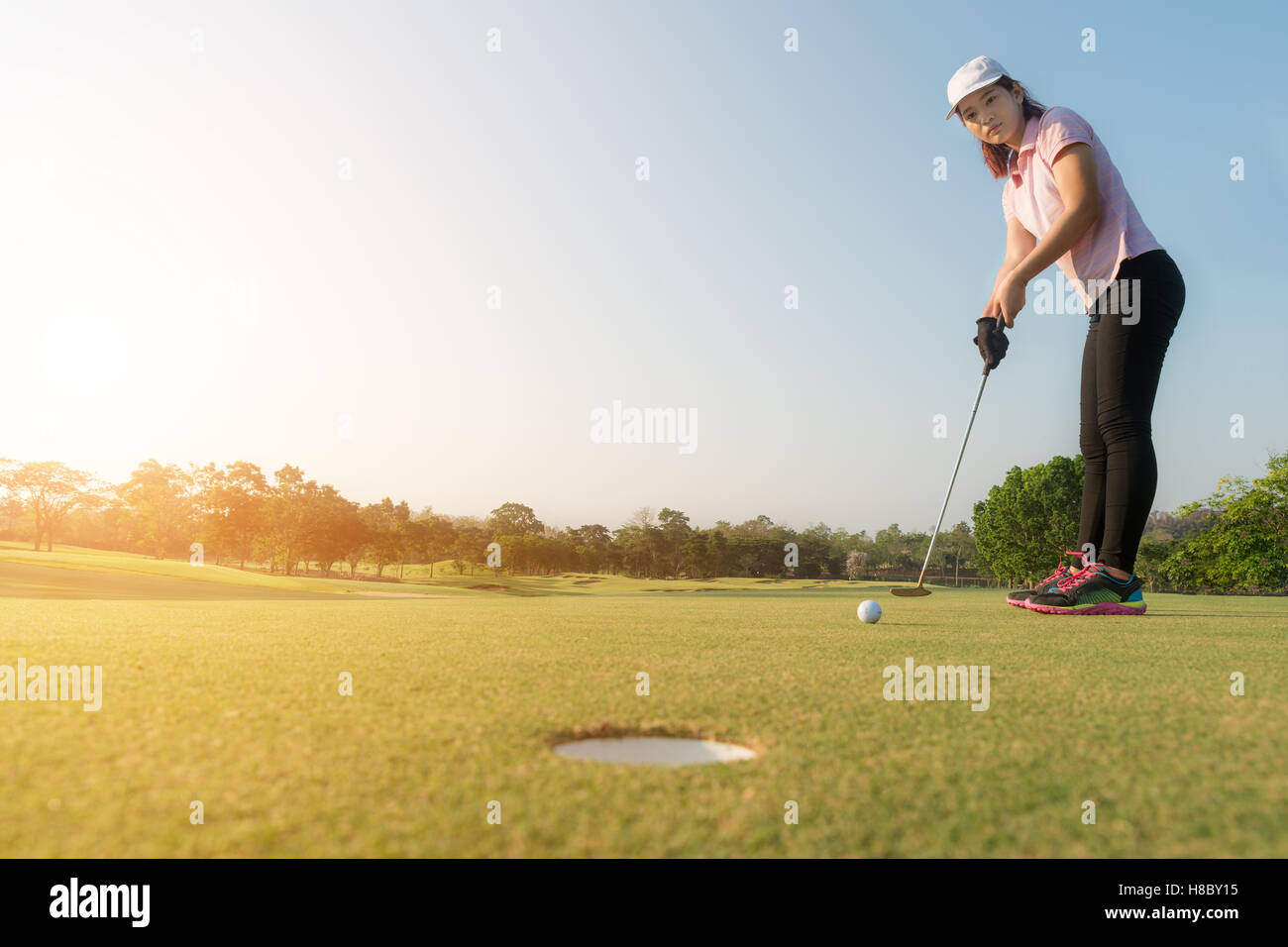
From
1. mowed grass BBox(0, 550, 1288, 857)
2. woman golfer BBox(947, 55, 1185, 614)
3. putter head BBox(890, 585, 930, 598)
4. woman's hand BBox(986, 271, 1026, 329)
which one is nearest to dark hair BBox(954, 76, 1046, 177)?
woman golfer BBox(947, 55, 1185, 614)

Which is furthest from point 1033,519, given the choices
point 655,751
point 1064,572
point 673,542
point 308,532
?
point 655,751

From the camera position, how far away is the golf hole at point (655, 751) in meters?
1.55

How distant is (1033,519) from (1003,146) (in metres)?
55.9

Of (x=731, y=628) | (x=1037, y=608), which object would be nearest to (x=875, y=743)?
(x=731, y=628)

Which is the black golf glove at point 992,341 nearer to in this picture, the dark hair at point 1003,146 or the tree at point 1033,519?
the dark hair at point 1003,146

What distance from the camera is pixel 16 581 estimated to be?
64.4ft

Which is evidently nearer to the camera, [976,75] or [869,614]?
[976,75]

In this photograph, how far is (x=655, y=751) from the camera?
165 centimetres

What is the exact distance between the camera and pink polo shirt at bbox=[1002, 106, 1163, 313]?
432cm

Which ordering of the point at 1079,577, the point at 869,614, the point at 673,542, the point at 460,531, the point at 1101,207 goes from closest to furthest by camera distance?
the point at 1101,207 → the point at 1079,577 → the point at 869,614 → the point at 460,531 → the point at 673,542

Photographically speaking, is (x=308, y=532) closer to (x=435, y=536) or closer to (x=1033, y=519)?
(x=435, y=536)

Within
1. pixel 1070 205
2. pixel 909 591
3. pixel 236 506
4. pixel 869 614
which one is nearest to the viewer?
pixel 1070 205

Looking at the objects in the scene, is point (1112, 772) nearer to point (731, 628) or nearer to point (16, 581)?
point (731, 628)
